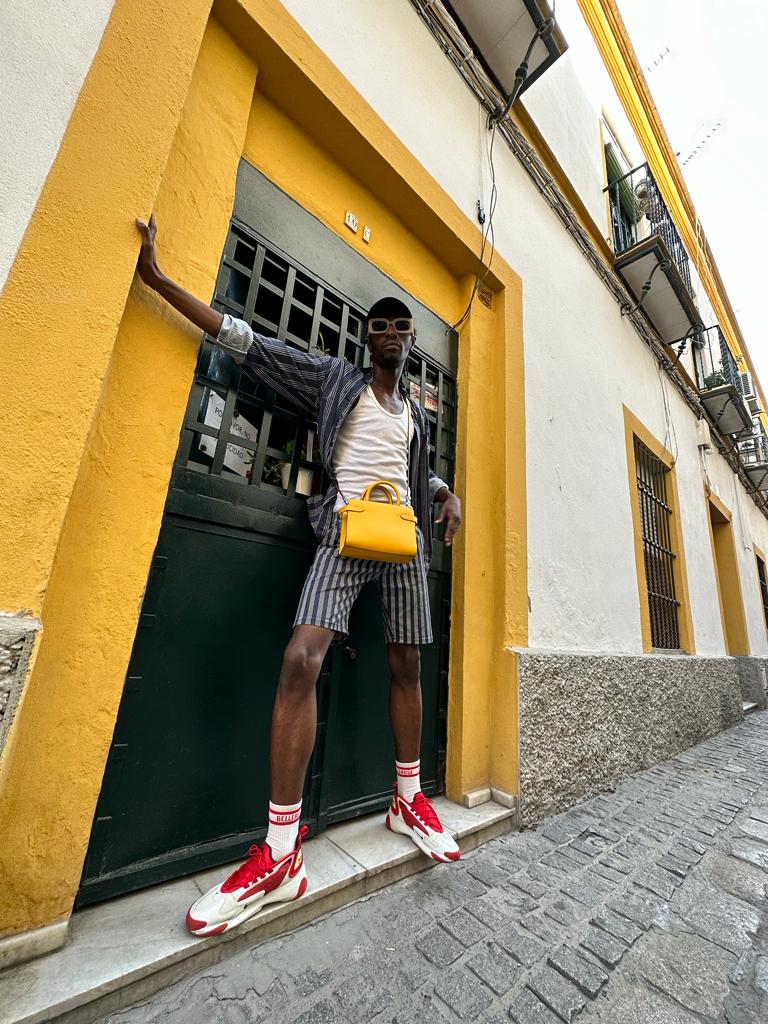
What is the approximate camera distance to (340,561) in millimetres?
1644

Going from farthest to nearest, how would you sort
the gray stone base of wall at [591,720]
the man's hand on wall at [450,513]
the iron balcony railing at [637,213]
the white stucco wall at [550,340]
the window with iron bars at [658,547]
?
the iron balcony railing at [637,213]
the window with iron bars at [658,547]
the white stucco wall at [550,340]
the gray stone base of wall at [591,720]
the man's hand on wall at [450,513]

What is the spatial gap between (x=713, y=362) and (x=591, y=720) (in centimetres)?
957

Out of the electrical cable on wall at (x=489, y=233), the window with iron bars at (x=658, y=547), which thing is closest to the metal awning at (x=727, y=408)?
the window with iron bars at (x=658, y=547)

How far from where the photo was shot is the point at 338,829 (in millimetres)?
1788

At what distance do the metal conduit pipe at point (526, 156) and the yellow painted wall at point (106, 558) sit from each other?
2.21m

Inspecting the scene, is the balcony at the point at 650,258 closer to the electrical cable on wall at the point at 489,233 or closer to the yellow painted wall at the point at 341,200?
the electrical cable on wall at the point at 489,233

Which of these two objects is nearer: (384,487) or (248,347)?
(248,347)

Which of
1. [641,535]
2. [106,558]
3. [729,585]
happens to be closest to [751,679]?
[729,585]

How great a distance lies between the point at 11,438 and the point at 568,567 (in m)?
2.99

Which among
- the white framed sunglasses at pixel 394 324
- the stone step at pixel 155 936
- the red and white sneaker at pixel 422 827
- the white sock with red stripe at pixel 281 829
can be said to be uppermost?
the white framed sunglasses at pixel 394 324

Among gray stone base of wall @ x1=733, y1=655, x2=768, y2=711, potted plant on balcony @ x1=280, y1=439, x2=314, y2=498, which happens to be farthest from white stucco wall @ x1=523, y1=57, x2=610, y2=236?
gray stone base of wall @ x1=733, y1=655, x2=768, y2=711

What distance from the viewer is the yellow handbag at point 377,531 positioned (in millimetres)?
1494

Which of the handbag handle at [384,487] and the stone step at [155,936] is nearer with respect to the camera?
the stone step at [155,936]

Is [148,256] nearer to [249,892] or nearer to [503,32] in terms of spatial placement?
[249,892]
